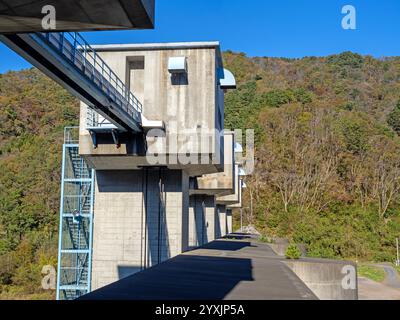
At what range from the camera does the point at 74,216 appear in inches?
875

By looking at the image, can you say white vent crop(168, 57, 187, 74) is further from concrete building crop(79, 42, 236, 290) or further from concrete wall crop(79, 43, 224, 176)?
concrete wall crop(79, 43, 224, 176)

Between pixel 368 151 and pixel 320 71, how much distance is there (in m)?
43.8

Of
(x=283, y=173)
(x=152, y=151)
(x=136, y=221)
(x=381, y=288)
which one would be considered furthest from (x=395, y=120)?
(x=152, y=151)

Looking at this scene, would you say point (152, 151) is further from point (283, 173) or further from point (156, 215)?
point (283, 173)

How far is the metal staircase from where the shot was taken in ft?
70.7

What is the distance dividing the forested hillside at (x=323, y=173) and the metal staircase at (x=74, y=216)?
30.5 meters

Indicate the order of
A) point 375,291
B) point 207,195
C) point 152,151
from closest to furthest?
point 152,151, point 375,291, point 207,195

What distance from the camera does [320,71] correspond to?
102875mm

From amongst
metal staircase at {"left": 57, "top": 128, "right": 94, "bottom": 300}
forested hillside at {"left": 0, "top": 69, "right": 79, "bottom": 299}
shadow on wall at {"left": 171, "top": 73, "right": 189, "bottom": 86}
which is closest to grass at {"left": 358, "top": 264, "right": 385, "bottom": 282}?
metal staircase at {"left": 57, "top": 128, "right": 94, "bottom": 300}

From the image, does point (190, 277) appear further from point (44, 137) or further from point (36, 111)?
point (36, 111)

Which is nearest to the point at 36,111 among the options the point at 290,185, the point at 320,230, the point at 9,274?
the point at 9,274

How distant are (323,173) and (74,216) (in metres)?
45.4

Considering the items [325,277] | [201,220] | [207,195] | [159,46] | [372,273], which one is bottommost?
[372,273]

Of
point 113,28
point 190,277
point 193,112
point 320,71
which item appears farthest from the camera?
point 320,71
